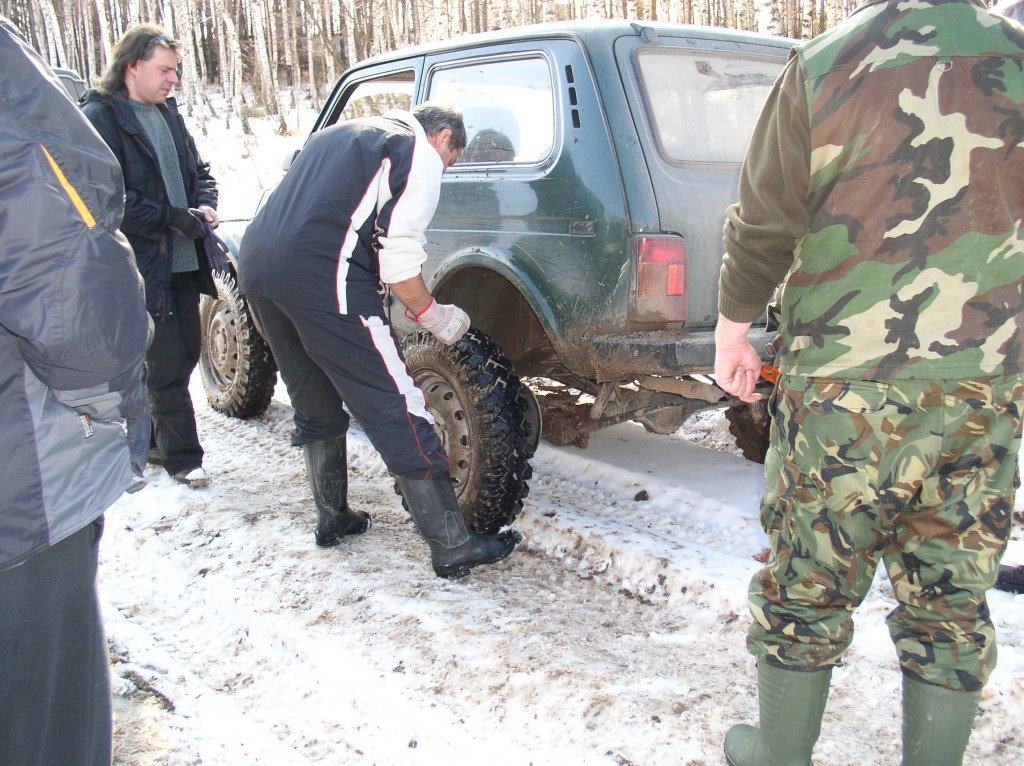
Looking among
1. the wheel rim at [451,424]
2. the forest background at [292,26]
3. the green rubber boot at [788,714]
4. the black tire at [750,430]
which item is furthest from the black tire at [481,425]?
the forest background at [292,26]

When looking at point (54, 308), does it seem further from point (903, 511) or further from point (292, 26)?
point (292, 26)

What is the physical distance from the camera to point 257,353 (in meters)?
5.07

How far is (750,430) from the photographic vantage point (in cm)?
437

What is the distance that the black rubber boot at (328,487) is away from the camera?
3.56m

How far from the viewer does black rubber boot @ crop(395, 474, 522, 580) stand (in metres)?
3.23

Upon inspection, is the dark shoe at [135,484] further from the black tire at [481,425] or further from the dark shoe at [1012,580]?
the dark shoe at [1012,580]

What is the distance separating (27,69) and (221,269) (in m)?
2.85

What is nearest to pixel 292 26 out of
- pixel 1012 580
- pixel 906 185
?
pixel 1012 580

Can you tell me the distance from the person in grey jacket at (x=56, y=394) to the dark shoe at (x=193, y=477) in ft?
8.36

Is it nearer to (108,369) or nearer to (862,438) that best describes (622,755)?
(862,438)

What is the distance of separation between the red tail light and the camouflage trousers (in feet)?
3.80

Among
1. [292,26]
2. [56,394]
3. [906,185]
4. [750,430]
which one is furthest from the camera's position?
[292,26]

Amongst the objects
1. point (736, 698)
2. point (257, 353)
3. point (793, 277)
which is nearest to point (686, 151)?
point (793, 277)

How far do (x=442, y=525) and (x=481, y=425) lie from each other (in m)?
0.45
